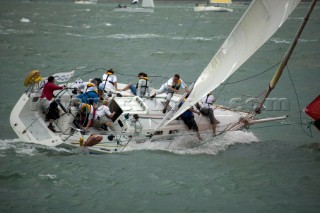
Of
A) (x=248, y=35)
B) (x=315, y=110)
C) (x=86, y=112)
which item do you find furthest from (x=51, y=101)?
(x=315, y=110)

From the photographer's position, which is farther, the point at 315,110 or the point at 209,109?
the point at 209,109

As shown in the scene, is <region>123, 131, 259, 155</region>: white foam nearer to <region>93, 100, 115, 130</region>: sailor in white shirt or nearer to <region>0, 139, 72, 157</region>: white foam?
<region>93, 100, 115, 130</region>: sailor in white shirt

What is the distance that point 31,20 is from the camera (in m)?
75.6

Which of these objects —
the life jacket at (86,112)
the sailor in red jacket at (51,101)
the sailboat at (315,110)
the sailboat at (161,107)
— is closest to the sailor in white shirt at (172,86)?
the sailboat at (161,107)

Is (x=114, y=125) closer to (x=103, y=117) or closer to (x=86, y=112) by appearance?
(x=103, y=117)

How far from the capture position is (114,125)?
18.4 metres

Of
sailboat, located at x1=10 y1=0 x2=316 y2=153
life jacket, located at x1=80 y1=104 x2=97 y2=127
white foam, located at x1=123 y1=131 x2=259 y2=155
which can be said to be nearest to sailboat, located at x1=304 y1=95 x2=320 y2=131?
sailboat, located at x1=10 y1=0 x2=316 y2=153

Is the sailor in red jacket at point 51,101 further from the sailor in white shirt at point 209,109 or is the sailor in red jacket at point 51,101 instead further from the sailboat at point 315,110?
the sailboat at point 315,110

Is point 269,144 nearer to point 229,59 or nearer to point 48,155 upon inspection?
point 229,59

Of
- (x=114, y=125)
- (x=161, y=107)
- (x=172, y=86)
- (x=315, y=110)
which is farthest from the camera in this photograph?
(x=161, y=107)

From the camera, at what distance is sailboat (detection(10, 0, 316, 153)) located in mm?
16438

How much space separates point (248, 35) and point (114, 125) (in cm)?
514

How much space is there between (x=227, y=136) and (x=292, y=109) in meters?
6.43

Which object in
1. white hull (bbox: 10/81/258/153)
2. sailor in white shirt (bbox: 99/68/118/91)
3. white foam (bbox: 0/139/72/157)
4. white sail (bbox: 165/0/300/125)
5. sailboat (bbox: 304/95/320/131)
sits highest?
white sail (bbox: 165/0/300/125)
